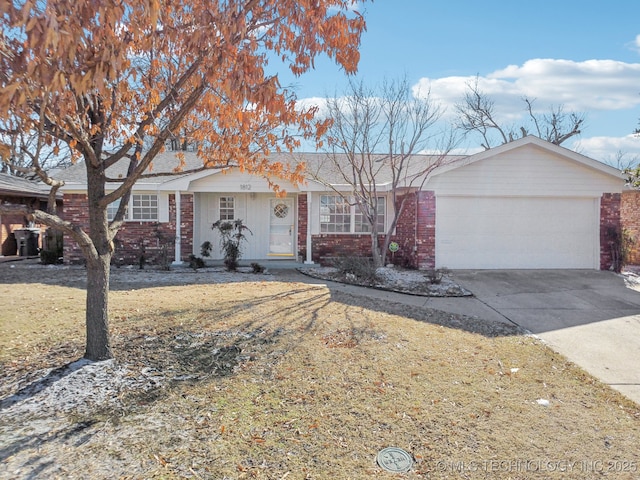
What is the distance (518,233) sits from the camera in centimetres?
1230

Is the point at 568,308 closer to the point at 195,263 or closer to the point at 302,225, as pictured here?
the point at 302,225

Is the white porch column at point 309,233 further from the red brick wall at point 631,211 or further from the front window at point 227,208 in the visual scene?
the red brick wall at point 631,211

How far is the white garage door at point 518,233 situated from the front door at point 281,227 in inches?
200

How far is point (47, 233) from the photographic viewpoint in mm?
14305

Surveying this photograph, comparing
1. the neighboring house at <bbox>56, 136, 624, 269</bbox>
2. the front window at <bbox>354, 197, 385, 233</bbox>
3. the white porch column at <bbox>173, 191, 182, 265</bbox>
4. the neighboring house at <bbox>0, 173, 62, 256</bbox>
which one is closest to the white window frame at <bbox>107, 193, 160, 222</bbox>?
the white porch column at <bbox>173, 191, 182, 265</bbox>

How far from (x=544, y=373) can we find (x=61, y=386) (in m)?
4.90

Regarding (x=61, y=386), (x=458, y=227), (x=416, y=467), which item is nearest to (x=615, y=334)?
(x=416, y=467)

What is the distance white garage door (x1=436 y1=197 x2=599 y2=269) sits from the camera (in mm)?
12234

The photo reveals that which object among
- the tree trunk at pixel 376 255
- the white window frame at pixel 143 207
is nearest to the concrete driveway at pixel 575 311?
the tree trunk at pixel 376 255

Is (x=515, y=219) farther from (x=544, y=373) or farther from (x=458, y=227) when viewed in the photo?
(x=544, y=373)

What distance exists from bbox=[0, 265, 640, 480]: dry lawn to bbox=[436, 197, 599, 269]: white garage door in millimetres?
5666

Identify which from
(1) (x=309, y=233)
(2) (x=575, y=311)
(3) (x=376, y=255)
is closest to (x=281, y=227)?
(1) (x=309, y=233)

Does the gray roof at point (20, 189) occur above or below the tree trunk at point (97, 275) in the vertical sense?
above

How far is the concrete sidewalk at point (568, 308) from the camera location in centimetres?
553
